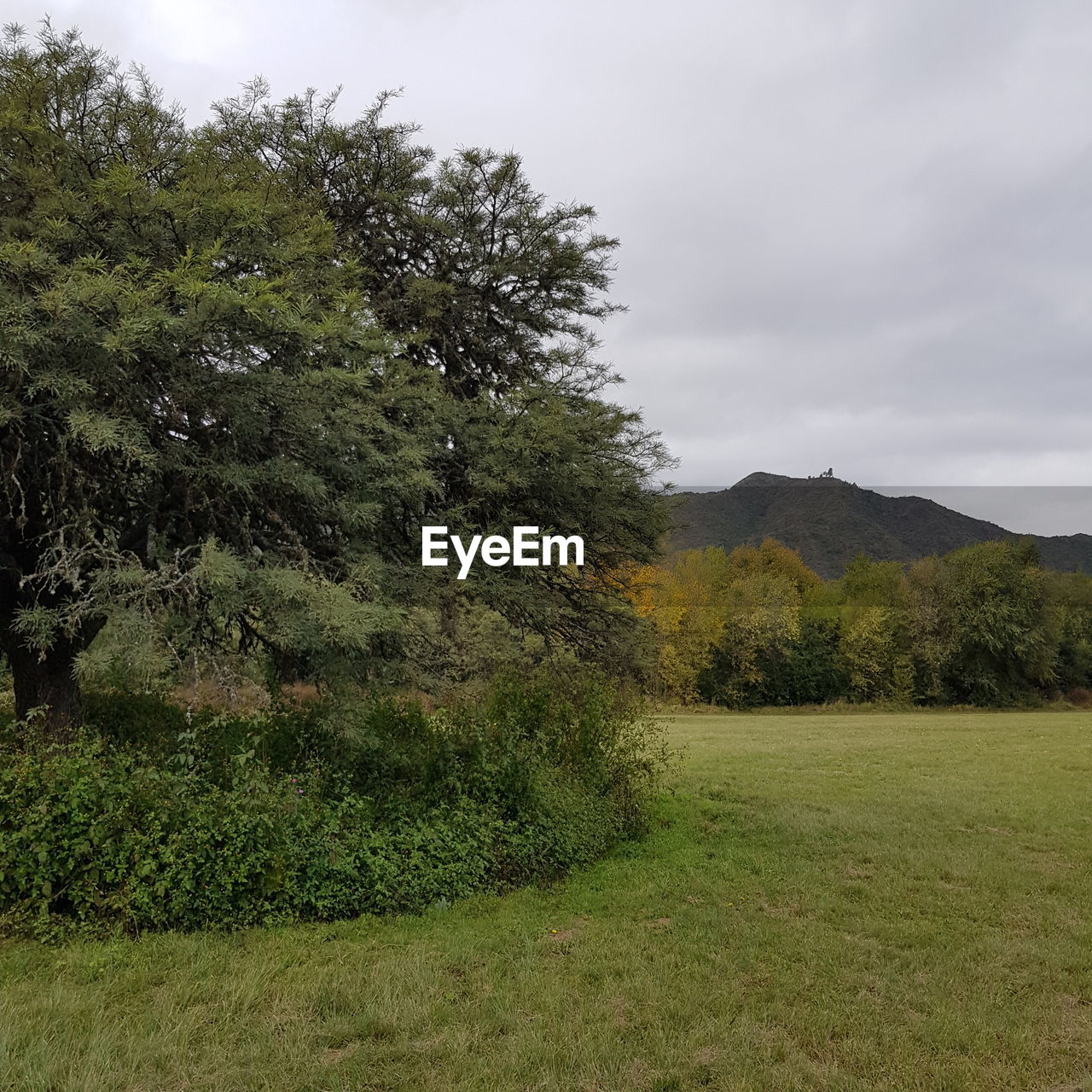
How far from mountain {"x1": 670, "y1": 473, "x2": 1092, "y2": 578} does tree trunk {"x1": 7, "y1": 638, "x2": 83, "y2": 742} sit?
64.4 metres

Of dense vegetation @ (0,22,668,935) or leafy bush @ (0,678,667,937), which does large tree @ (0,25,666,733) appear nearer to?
dense vegetation @ (0,22,668,935)

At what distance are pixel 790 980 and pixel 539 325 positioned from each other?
349 inches

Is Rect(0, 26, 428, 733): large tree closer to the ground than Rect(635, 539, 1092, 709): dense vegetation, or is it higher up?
higher up

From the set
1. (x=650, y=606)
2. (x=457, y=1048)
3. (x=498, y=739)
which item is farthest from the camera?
(x=650, y=606)

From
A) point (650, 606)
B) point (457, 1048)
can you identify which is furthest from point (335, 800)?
point (650, 606)

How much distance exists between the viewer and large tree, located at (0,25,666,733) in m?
5.91

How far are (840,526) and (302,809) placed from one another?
80.3m

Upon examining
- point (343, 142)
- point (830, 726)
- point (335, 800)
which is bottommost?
point (830, 726)

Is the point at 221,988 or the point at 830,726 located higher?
the point at 221,988

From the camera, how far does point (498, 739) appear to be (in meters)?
8.43

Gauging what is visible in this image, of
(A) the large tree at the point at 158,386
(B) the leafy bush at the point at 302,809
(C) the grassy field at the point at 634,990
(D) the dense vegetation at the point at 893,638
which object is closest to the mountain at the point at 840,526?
(D) the dense vegetation at the point at 893,638

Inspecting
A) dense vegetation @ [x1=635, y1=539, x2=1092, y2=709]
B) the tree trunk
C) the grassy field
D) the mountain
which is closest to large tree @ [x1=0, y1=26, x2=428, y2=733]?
the tree trunk

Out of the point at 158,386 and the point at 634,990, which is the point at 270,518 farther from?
the point at 634,990

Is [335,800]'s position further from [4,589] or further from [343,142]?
[343,142]
